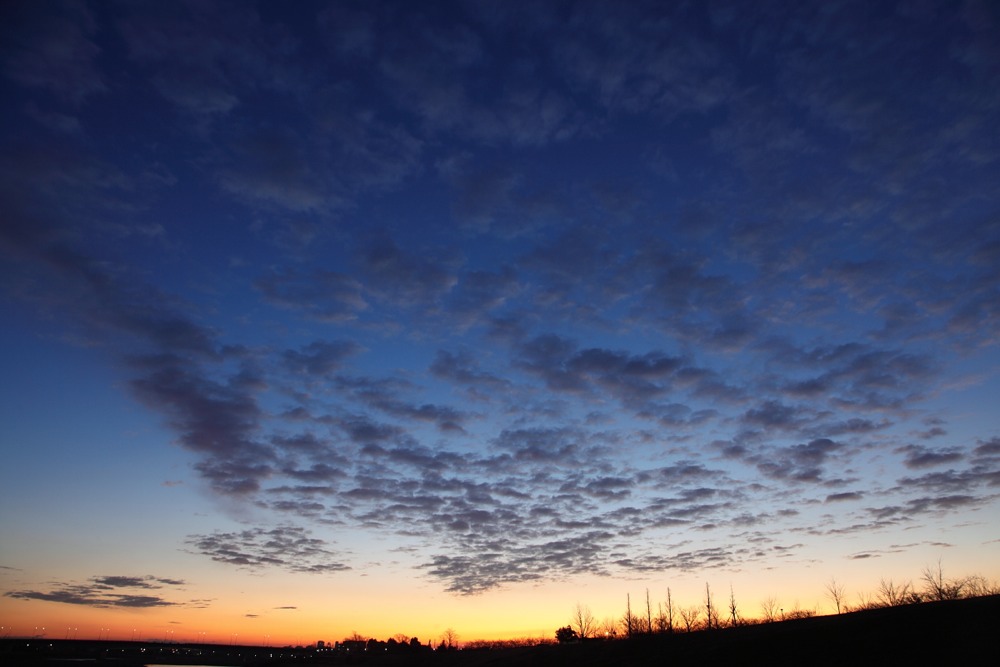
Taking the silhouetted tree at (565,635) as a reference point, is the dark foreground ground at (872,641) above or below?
above

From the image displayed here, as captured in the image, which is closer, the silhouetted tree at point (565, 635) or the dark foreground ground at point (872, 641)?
the dark foreground ground at point (872, 641)

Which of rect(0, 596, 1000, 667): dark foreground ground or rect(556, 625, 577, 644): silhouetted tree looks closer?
rect(0, 596, 1000, 667): dark foreground ground

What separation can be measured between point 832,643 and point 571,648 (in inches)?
2577

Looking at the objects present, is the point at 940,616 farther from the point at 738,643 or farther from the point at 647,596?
the point at 647,596

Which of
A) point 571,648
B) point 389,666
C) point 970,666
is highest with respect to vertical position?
point 970,666

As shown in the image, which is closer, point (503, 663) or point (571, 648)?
point (571, 648)

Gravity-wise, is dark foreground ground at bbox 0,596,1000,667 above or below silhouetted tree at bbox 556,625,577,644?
above

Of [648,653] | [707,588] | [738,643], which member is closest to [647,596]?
[707,588]

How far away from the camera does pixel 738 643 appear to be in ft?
165

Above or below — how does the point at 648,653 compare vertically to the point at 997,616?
below

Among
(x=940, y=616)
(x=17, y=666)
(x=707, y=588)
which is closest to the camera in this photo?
(x=940, y=616)

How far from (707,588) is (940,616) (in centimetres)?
15428

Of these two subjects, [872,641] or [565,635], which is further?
[565,635]

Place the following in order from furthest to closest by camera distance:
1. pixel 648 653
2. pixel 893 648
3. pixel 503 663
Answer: pixel 503 663 → pixel 648 653 → pixel 893 648
